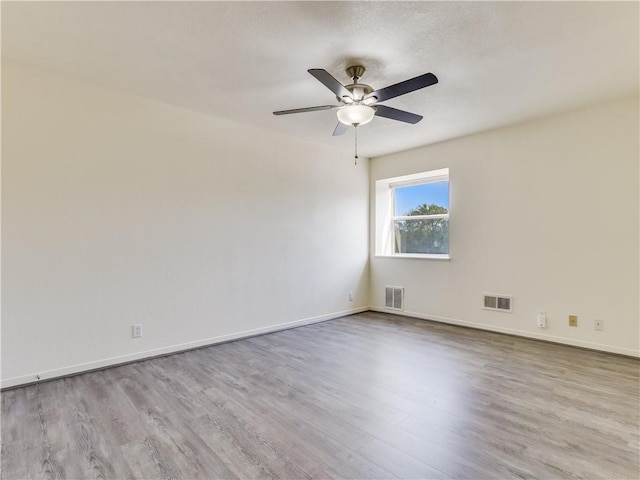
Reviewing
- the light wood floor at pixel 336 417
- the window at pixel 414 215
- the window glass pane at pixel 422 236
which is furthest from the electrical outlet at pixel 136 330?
the window glass pane at pixel 422 236

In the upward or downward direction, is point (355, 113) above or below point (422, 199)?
above

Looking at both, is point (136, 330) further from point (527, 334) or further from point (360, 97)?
point (527, 334)

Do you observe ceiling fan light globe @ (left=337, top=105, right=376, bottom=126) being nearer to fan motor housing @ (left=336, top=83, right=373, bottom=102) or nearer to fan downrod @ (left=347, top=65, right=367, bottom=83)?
fan motor housing @ (left=336, top=83, right=373, bottom=102)

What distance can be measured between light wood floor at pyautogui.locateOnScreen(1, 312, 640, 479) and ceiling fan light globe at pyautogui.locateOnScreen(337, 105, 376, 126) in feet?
6.81

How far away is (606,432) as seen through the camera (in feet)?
6.38

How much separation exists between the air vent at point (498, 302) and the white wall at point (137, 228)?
2216mm

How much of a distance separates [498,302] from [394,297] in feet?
4.91

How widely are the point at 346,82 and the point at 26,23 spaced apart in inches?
87.6

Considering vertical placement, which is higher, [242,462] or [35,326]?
[35,326]

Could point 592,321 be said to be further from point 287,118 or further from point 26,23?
point 26,23

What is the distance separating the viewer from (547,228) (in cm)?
369

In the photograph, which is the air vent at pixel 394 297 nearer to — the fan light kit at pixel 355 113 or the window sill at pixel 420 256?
the window sill at pixel 420 256

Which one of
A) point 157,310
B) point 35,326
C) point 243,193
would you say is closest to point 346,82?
point 243,193

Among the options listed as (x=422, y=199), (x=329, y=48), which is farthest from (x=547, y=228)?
(x=329, y=48)
